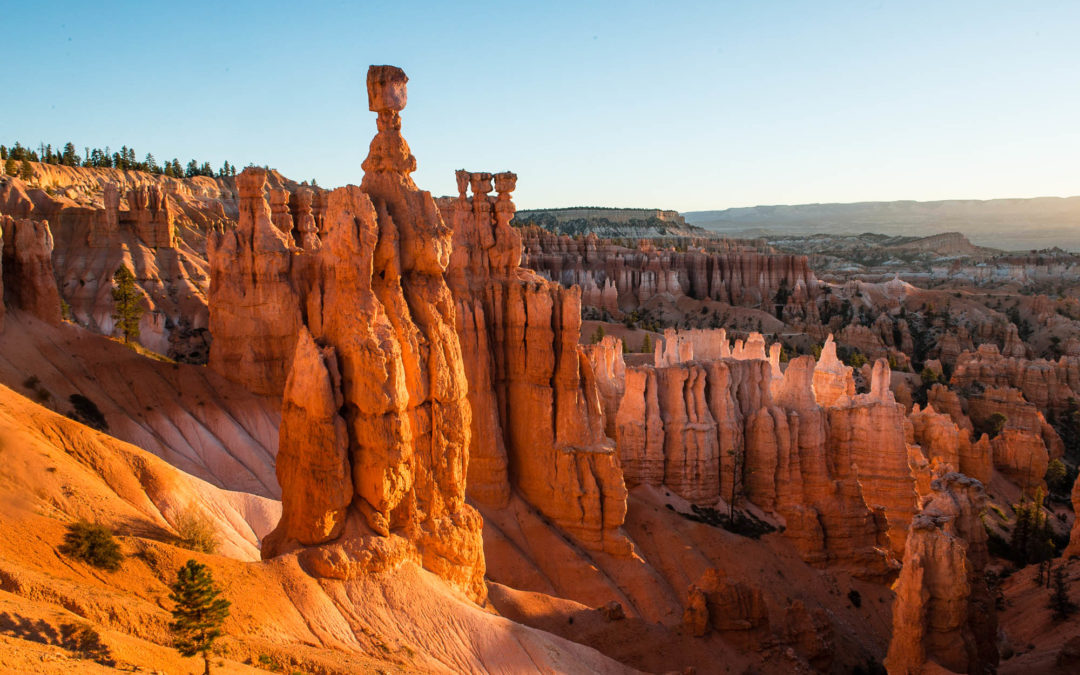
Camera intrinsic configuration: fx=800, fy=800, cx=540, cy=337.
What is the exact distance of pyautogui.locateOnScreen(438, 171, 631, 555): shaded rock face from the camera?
23.1 metres

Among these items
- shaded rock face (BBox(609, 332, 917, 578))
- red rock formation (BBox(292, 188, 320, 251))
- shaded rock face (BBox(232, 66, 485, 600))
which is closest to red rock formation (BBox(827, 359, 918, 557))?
shaded rock face (BBox(609, 332, 917, 578))

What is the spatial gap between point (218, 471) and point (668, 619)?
1407 cm

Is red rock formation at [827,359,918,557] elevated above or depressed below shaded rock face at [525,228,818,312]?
below

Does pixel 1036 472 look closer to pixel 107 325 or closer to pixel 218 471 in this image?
pixel 218 471

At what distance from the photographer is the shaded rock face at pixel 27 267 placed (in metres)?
24.0

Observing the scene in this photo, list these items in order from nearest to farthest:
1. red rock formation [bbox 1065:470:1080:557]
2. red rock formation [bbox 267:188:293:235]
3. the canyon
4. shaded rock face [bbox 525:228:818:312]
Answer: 1. the canyon
2. red rock formation [bbox 267:188:293:235]
3. red rock formation [bbox 1065:470:1080:557]
4. shaded rock face [bbox 525:228:818:312]

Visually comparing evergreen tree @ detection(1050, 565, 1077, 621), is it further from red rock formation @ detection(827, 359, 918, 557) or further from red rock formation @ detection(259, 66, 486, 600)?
red rock formation @ detection(259, 66, 486, 600)

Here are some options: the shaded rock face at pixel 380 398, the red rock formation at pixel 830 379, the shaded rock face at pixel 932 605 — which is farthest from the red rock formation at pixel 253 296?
the red rock formation at pixel 830 379

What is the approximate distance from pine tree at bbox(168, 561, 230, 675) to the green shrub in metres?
1.68

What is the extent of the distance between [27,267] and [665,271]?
84.9m

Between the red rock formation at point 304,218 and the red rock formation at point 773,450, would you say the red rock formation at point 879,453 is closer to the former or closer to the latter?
the red rock formation at point 773,450

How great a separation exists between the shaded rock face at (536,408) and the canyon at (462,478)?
0.24ft

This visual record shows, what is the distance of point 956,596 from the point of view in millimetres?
18969

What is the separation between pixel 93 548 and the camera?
36.8 ft
